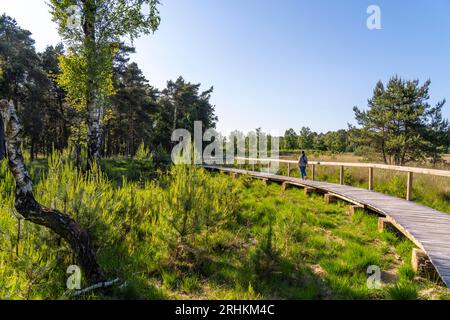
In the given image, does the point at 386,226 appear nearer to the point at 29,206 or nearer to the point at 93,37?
the point at 29,206

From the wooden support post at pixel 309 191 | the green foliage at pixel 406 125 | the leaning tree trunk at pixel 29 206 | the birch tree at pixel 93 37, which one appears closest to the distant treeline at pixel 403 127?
the green foliage at pixel 406 125

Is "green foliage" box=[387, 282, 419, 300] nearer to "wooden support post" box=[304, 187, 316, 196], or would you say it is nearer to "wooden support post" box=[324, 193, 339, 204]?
"wooden support post" box=[324, 193, 339, 204]

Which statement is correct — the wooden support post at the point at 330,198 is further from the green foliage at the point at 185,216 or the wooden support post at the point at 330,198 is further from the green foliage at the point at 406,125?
the green foliage at the point at 406,125

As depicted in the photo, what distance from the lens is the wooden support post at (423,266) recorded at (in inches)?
132

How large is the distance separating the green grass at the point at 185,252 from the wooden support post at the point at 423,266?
0.12 metres

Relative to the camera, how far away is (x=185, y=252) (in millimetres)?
3867

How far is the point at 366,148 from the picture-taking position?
3030 centimetres

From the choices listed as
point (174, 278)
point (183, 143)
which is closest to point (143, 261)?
point (174, 278)

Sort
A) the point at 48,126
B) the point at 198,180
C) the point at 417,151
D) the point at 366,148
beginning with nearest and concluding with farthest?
1. the point at 198,180
2. the point at 417,151
3. the point at 366,148
4. the point at 48,126

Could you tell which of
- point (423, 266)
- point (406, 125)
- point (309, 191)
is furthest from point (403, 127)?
point (423, 266)

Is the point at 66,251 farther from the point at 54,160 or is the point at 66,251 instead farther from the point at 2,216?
the point at 54,160

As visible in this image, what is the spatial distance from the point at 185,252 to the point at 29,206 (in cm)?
211

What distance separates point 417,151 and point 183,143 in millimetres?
29721

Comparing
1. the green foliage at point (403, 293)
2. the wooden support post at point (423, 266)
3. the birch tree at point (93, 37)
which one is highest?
the birch tree at point (93, 37)
